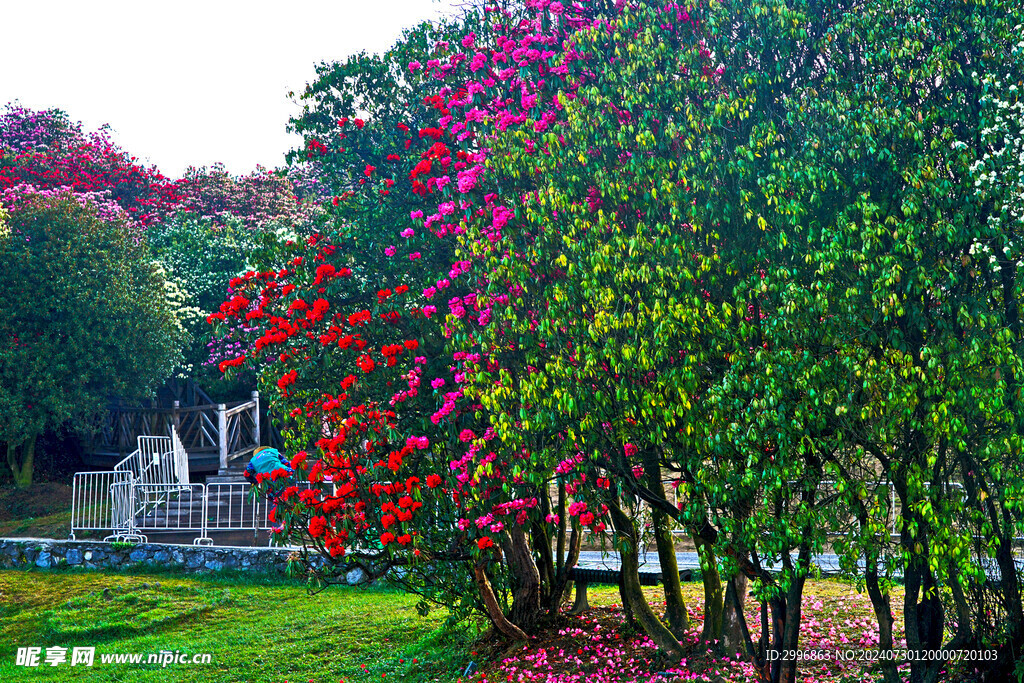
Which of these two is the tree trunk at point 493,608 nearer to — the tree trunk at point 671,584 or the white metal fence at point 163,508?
the tree trunk at point 671,584

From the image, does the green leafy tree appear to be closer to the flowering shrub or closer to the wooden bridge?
the wooden bridge

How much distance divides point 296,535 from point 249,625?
11.3 feet

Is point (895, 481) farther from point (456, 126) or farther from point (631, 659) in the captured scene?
point (456, 126)

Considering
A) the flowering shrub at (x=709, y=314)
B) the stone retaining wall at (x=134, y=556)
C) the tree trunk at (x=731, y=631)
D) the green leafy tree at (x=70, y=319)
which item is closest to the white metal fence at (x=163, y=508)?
the stone retaining wall at (x=134, y=556)

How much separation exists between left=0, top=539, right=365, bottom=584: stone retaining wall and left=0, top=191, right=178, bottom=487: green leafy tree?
5055mm

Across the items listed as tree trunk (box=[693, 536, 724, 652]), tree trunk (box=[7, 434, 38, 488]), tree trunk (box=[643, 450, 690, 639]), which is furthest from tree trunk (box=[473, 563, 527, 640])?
tree trunk (box=[7, 434, 38, 488])

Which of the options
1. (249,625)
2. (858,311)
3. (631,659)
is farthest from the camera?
(249,625)

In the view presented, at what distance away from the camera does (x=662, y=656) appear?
25.1ft

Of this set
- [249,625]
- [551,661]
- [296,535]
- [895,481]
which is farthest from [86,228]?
[895,481]

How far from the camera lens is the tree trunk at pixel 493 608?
307 inches

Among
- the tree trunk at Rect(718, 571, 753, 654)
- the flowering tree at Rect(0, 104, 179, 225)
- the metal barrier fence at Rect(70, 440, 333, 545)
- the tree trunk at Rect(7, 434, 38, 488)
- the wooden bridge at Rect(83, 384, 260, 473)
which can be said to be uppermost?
the flowering tree at Rect(0, 104, 179, 225)

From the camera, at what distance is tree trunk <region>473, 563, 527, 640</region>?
25.6ft

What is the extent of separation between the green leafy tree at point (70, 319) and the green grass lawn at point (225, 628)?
5.99m

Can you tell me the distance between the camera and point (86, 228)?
64.1 ft
